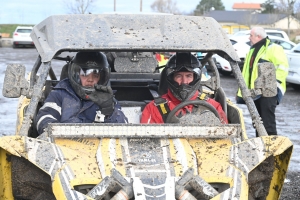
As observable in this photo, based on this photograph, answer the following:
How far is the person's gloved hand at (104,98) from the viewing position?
4766 millimetres

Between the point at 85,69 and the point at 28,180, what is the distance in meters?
1.28

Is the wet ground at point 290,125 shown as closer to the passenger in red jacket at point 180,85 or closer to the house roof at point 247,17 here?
the passenger in red jacket at point 180,85

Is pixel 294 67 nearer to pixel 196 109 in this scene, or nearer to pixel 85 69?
pixel 196 109

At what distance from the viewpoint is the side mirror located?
440 cm

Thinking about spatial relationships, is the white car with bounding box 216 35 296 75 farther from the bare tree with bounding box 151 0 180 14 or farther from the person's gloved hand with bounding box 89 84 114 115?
the bare tree with bounding box 151 0 180 14

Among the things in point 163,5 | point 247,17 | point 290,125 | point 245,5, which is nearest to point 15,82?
point 290,125

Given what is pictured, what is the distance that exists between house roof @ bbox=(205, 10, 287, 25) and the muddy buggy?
209ft

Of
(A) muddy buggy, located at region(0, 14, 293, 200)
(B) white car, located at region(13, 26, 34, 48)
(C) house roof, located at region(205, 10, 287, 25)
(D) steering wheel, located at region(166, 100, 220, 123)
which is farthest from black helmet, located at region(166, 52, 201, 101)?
(C) house roof, located at region(205, 10, 287, 25)

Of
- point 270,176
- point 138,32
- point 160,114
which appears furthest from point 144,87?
point 270,176

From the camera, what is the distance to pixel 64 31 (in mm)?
4621

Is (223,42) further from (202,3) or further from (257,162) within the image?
(202,3)

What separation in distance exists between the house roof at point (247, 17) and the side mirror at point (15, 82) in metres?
64.1

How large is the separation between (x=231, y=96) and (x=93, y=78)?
9.77 metres

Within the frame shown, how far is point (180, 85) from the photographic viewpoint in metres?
5.20
